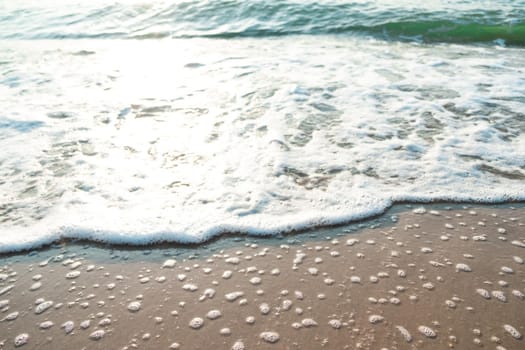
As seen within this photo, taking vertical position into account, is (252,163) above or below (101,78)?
below

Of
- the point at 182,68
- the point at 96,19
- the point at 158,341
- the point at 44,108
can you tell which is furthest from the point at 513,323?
the point at 96,19

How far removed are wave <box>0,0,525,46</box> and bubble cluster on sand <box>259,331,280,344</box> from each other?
8.02m

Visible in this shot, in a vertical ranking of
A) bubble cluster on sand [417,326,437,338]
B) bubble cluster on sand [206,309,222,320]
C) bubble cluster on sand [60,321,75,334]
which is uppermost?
bubble cluster on sand [60,321,75,334]

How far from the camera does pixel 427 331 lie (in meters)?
1.75

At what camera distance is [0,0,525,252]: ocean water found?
8.96ft

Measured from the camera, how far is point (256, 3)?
11.1 metres

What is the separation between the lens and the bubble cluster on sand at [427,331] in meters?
1.73

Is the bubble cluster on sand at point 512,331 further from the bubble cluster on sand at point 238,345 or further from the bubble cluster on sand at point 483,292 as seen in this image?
the bubble cluster on sand at point 238,345

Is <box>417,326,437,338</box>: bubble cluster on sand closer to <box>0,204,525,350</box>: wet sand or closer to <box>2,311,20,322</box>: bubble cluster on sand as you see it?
<box>0,204,525,350</box>: wet sand

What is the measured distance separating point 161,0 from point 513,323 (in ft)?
41.6

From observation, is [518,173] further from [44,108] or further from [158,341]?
[44,108]

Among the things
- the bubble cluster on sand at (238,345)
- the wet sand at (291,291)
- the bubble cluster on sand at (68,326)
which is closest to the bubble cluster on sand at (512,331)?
the wet sand at (291,291)

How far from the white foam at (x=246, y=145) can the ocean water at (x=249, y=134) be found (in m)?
0.02

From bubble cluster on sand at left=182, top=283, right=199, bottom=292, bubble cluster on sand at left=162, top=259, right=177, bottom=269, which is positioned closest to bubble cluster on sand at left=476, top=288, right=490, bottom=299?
bubble cluster on sand at left=182, top=283, right=199, bottom=292
